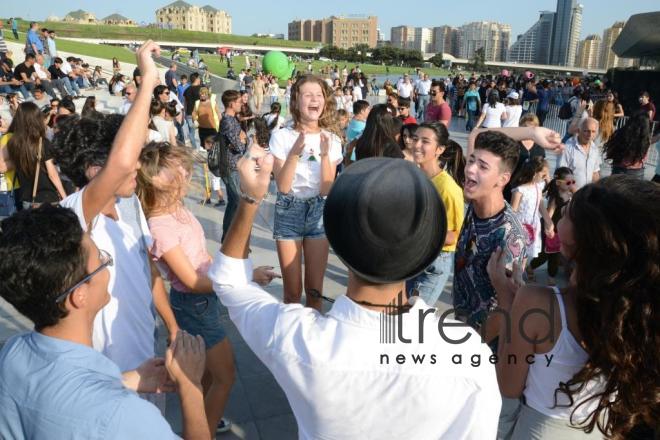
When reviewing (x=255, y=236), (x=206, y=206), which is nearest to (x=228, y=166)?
(x=255, y=236)

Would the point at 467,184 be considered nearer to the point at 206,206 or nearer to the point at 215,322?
the point at 215,322

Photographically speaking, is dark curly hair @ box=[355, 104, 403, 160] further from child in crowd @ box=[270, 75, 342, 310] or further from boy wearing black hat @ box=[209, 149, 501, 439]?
boy wearing black hat @ box=[209, 149, 501, 439]

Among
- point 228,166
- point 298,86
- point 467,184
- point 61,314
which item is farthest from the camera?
point 228,166

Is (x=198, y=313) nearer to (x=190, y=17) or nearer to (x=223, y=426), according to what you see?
(x=223, y=426)

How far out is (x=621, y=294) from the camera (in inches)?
57.2

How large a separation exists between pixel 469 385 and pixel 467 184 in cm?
215

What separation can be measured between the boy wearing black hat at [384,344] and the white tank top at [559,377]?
0.55 m

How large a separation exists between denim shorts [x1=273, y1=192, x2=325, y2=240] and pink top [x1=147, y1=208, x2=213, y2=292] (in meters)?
0.94

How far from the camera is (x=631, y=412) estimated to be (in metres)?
1.54

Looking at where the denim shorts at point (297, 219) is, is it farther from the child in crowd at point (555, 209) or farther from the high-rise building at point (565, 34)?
the high-rise building at point (565, 34)

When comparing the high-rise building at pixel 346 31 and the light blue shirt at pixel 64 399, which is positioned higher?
the high-rise building at pixel 346 31

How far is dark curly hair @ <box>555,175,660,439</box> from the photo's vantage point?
144cm

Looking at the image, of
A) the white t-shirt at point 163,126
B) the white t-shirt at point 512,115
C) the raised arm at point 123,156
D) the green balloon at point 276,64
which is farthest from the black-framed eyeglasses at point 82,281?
the white t-shirt at point 512,115

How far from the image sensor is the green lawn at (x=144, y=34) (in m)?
84.2
